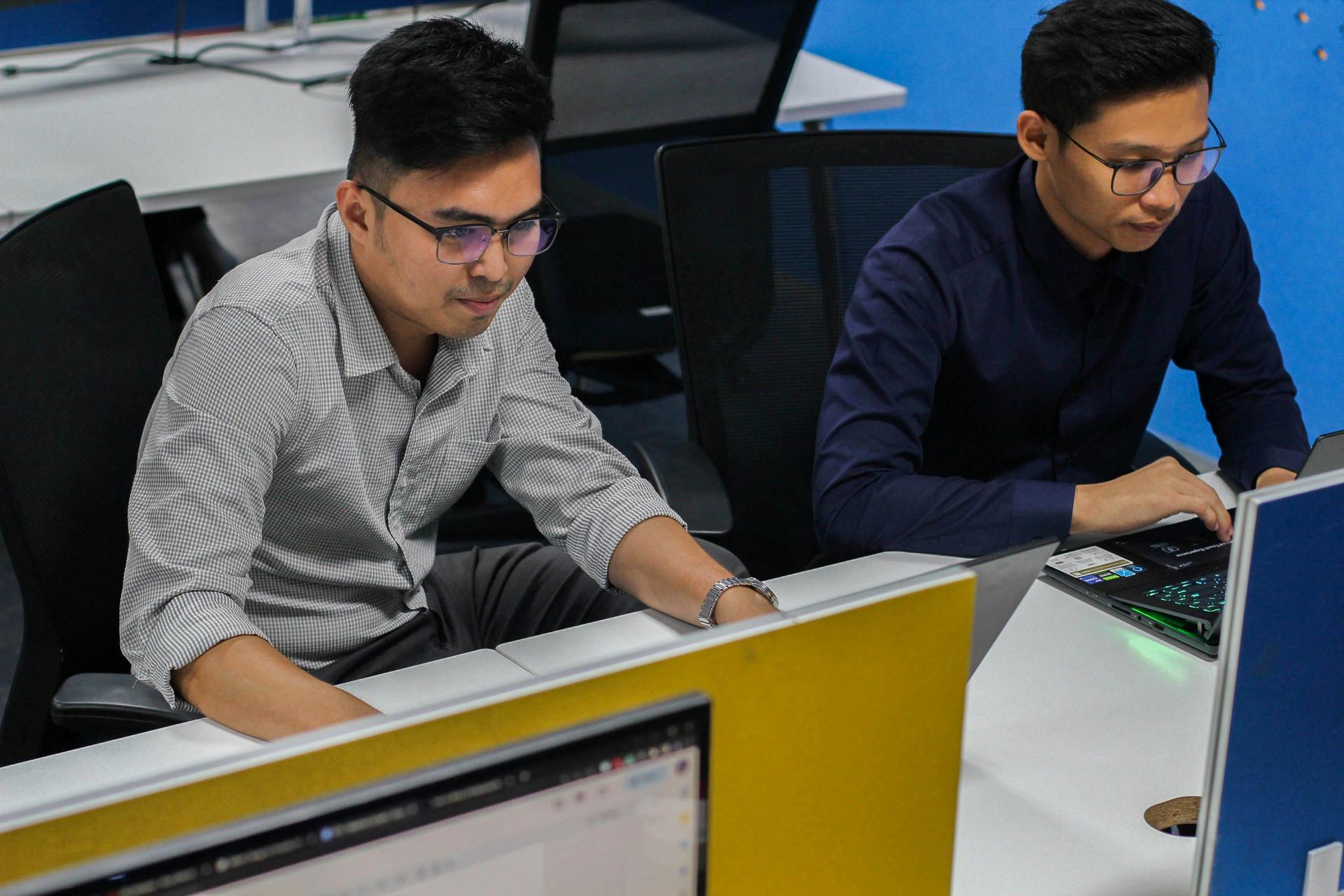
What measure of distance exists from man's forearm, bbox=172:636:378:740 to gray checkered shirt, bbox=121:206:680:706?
0.06ft

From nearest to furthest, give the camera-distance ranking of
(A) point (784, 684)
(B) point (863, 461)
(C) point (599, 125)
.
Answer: (A) point (784, 684), (B) point (863, 461), (C) point (599, 125)

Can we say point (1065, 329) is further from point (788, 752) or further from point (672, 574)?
point (788, 752)

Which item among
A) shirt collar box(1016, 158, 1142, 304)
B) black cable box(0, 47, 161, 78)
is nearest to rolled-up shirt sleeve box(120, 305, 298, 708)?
shirt collar box(1016, 158, 1142, 304)

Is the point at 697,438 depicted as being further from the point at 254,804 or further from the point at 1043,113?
the point at 254,804

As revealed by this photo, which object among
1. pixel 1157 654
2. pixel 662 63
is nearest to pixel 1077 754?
pixel 1157 654

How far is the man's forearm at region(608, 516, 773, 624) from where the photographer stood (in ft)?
4.50

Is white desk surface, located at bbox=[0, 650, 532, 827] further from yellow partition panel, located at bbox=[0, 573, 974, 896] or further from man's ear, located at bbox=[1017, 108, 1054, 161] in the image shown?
man's ear, located at bbox=[1017, 108, 1054, 161]

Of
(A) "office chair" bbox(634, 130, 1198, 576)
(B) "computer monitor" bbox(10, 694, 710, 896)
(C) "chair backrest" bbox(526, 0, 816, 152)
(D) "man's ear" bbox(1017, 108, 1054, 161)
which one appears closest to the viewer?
(B) "computer monitor" bbox(10, 694, 710, 896)

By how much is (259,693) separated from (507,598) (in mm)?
566

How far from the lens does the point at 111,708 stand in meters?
1.25

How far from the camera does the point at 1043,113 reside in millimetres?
1666

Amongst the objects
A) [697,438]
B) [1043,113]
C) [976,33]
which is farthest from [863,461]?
[976,33]

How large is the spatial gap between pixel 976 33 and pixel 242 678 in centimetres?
286

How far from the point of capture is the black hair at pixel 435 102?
136 centimetres
